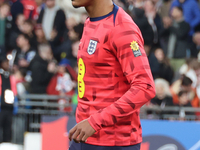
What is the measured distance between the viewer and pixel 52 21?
10.5m

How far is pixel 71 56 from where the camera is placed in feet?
30.9

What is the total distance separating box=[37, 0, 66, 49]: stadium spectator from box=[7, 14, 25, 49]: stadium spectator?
51 centimetres

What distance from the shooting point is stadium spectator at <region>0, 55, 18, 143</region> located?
7.45m

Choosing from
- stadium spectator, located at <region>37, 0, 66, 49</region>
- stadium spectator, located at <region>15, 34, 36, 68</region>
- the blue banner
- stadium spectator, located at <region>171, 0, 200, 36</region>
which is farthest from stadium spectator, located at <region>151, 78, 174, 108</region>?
stadium spectator, located at <region>37, 0, 66, 49</region>

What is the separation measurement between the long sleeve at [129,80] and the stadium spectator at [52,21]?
314 inches

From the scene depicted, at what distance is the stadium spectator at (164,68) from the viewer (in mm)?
9055

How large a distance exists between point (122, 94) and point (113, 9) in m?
0.56

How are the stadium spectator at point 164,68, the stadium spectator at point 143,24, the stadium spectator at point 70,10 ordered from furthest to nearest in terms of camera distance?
the stadium spectator at point 70,10, the stadium spectator at point 143,24, the stadium spectator at point 164,68

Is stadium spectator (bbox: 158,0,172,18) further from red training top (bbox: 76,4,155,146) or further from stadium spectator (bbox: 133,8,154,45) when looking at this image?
red training top (bbox: 76,4,155,146)

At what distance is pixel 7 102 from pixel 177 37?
4714 mm

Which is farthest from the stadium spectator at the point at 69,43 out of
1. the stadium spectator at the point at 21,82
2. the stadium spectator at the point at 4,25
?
the stadium spectator at the point at 4,25

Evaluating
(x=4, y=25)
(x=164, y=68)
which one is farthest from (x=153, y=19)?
(x=4, y=25)

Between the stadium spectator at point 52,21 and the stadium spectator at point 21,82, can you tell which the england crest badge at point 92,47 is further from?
the stadium spectator at point 52,21

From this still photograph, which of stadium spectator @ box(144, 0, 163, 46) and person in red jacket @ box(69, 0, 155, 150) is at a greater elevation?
stadium spectator @ box(144, 0, 163, 46)
